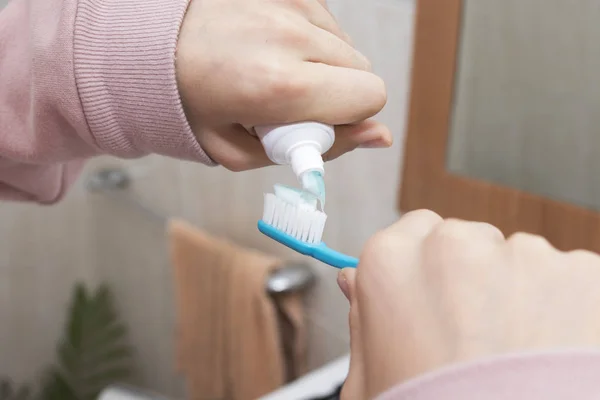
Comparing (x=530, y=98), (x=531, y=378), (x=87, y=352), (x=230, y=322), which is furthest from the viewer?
(x=87, y=352)

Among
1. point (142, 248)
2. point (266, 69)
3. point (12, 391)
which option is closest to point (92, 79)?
point (266, 69)

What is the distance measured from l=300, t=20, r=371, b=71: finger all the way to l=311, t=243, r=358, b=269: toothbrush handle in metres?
0.11

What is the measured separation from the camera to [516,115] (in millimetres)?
687

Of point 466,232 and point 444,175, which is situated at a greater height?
point 466,232

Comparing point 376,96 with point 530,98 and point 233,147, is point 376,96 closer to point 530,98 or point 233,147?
point 233,147

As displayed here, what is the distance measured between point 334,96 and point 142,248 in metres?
1.12

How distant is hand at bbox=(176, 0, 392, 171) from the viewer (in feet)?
1.10

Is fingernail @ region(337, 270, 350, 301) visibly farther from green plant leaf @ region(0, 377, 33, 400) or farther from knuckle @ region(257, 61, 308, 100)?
green plant leaf @ region(0, 377, 33, 400)

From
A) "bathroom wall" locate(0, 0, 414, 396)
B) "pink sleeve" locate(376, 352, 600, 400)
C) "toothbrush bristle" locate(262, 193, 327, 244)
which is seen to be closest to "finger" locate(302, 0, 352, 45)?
"toothbrush bristle" locate(262, 193, 327, 244)

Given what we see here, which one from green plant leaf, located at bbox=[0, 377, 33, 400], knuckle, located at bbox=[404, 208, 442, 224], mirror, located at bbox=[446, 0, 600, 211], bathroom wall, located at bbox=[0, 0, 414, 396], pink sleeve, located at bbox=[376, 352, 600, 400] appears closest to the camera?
pink sleeve, located at bbox=[376, 352, 600, 400]

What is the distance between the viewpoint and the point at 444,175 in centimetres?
74

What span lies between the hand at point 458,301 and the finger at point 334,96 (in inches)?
3.5

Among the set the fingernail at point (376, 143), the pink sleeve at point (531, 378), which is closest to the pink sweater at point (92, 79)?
the fingernail at point (376, 143)

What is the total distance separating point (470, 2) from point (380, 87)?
0.39m
